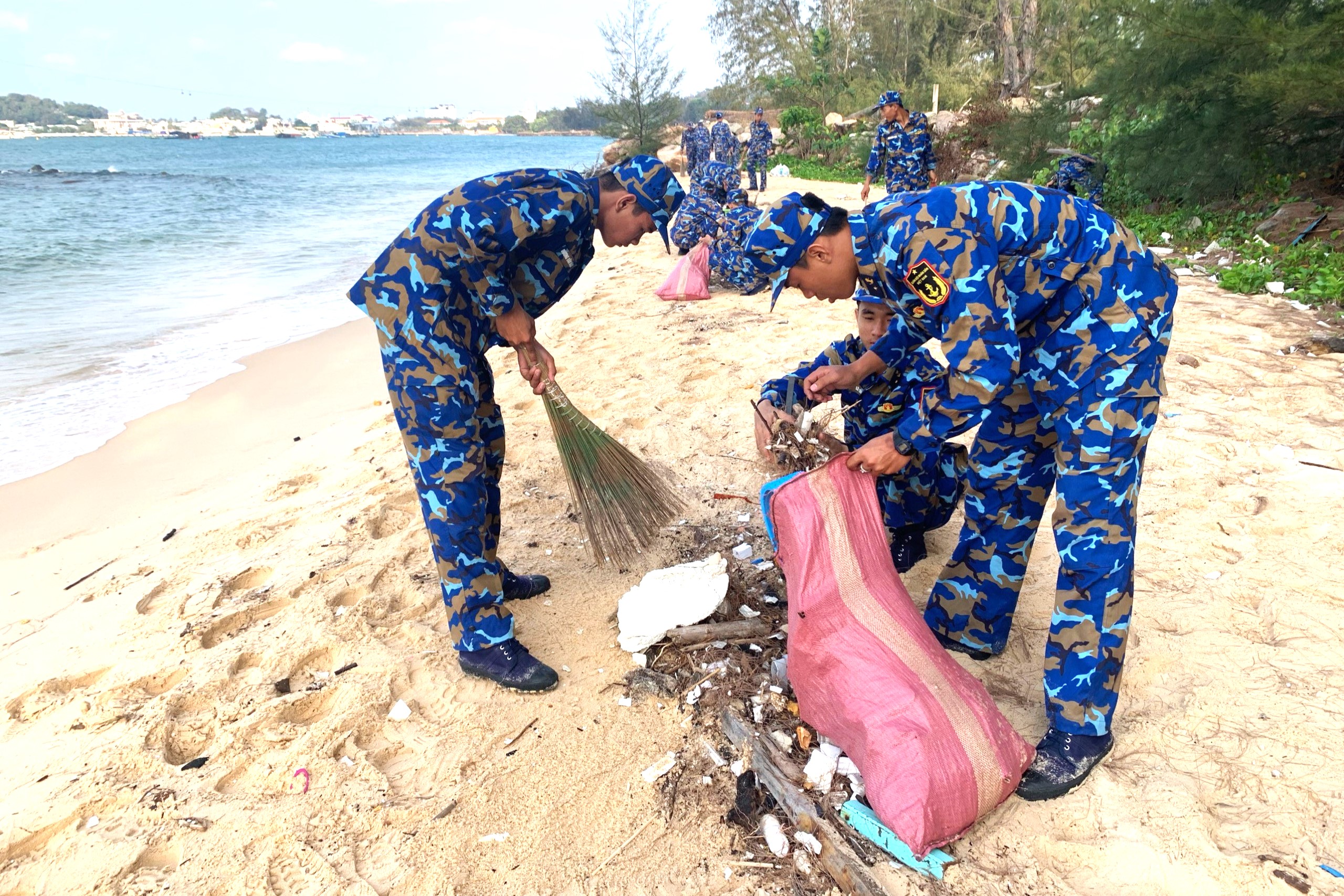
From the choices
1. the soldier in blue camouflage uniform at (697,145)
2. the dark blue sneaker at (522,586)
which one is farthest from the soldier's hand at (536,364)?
the soldier in blue camouflage uniform at (697,145)

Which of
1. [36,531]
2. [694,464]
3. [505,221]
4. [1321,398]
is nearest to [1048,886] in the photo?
[505,221]

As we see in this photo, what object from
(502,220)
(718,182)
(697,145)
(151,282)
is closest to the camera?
(502,220)

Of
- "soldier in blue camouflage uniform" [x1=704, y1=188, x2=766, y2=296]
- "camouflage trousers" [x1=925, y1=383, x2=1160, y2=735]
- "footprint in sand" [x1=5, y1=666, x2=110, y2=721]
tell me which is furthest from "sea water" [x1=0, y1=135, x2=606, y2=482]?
"camouflage trousers" [x1=925, y1=383, x2=1160, y2=735]

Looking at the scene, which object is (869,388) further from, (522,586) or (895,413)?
(522,586)

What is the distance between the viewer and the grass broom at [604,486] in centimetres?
302

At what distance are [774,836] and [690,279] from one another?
19.3 feet

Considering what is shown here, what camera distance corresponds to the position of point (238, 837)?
1.99 m

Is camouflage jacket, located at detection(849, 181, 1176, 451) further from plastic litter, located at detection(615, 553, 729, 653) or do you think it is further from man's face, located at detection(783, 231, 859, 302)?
plastic litter, located at detection(615, 553, 729, 653)

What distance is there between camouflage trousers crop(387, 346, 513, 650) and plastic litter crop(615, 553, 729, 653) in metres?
0.41

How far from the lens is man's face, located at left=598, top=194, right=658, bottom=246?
236 cm

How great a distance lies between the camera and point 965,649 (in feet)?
8.34

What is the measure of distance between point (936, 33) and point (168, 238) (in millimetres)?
25420

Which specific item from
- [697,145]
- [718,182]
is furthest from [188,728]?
[697,145]

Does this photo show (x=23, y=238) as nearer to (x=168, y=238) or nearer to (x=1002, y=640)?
(x=168, y=238)
